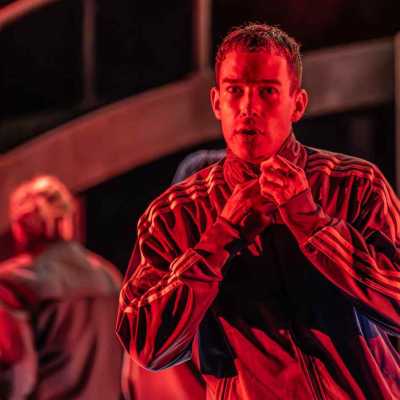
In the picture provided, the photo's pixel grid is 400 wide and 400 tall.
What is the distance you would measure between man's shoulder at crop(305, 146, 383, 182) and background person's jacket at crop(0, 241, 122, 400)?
242cm

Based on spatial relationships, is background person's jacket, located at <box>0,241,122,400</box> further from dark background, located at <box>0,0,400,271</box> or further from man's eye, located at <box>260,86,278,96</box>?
man's eye, located at <box>260,86,278,96</box>

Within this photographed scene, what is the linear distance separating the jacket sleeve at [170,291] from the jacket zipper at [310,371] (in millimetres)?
221

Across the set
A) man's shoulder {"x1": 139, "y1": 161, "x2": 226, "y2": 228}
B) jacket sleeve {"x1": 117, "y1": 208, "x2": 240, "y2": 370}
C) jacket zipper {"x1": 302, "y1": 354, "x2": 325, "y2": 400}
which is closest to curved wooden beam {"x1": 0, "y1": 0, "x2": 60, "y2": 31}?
man's shoulder {"x1": 139, "y1": 161, "x2": 226, "y2": 228}

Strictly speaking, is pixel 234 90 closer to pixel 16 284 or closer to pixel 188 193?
pixel 188 193

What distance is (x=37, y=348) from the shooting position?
15.6ft

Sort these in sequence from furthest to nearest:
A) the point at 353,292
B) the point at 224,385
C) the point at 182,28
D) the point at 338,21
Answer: the point at 182,28
the point at 338,21
the point at 224,385
the point at 353,292

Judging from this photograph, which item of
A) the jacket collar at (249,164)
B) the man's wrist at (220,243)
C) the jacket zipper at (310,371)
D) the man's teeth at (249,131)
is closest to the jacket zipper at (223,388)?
the jacket zipper at (310,371)

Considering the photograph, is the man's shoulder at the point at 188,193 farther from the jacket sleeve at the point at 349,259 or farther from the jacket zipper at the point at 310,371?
the jacket zipper at the point at 310,371

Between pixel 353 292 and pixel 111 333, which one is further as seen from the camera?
pixel 111 333

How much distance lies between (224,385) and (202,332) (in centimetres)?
13

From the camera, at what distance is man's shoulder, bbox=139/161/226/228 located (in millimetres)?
2486

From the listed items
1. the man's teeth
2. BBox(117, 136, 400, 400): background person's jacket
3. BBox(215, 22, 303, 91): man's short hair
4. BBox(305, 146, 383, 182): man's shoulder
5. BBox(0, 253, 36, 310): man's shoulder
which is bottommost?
BBox(0, 253, 36, 310): man's shoulder

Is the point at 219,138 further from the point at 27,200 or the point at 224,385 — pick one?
the point at 224,385

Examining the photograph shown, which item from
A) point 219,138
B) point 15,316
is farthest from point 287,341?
point 219,138
